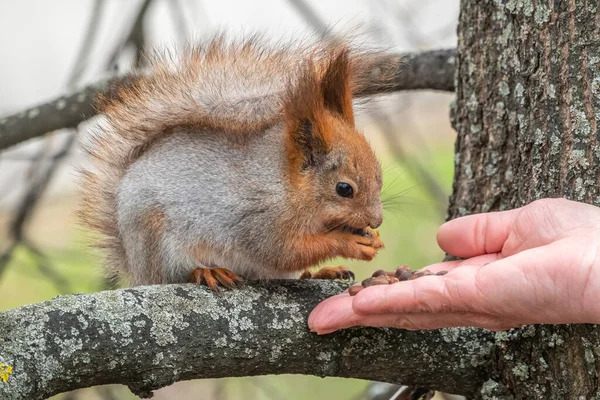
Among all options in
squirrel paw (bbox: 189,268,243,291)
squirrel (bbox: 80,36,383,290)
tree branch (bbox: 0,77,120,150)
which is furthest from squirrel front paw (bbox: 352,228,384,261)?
tree branch (bbox: 0,77,120,150)

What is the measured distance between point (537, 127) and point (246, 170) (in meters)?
0.59

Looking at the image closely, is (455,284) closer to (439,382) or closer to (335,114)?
(439,382)

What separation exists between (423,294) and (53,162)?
3.95ft

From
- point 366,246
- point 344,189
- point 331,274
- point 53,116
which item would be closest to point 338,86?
point 344,189

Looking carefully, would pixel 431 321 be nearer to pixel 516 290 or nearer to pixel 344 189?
pixel 516 290

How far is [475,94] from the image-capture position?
69.8 inches

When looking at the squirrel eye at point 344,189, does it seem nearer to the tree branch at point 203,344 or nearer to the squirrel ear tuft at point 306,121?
the squirrel ear tuft at point 306,121

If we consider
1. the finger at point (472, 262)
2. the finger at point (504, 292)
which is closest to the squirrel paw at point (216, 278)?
the finger at point (504, 292)

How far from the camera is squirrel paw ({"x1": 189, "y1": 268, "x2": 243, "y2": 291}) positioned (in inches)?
60.8

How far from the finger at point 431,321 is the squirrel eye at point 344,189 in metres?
0.37

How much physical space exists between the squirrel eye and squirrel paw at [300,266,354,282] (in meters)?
0.26

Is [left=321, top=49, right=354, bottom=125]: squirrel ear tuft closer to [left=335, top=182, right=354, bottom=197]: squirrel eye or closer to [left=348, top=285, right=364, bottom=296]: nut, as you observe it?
[left=335, top=182, right=354, bottom=197]: squirrel eye

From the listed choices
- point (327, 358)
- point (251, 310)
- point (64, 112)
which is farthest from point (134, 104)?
point (327, 358)

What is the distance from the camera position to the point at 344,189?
1709 mm
